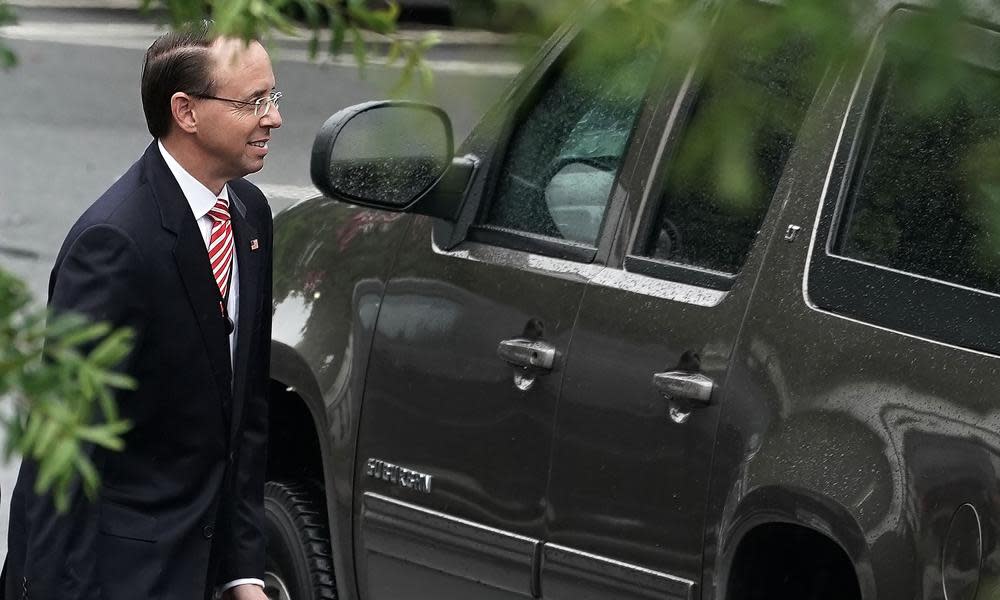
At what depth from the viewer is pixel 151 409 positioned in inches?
141

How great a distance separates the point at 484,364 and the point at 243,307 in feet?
1.89

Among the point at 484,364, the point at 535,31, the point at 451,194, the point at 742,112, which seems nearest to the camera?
the point at 535,31

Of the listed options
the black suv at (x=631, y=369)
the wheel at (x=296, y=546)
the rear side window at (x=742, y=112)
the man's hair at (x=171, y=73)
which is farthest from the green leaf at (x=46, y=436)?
the wheel at (x=296, y=546)

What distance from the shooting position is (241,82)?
142 inches

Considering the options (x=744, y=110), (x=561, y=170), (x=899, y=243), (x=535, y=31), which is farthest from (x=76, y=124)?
(x=535, y=31)

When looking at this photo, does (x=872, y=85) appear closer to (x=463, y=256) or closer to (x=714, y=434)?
(x=714, y=434)

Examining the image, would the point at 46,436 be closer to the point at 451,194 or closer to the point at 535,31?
the point at 535,31

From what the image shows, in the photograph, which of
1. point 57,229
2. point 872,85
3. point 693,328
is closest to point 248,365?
point 693,328

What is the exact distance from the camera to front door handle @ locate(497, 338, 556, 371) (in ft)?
12.8

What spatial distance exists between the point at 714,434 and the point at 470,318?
0.78 meters

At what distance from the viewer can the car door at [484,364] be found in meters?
3.95

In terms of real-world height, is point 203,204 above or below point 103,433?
below

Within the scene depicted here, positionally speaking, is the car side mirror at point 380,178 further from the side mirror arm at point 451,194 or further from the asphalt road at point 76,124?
the asphalt road at point 76,124

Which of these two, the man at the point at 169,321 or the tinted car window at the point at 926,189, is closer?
the tinted car window at the point at 926,189
